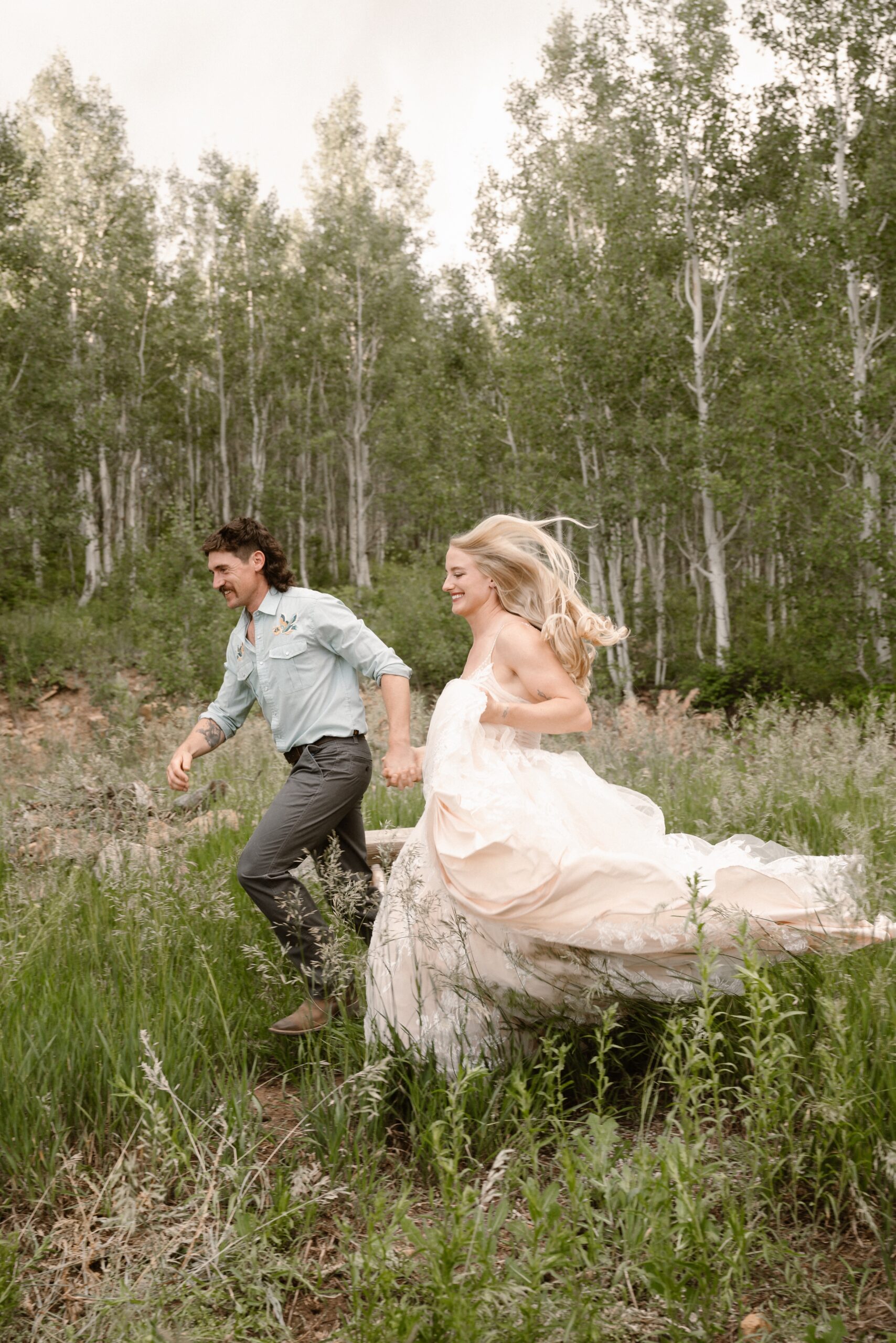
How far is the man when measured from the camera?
3.61 meters

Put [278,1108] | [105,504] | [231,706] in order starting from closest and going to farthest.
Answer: [278,1108]
[231,706]
[105,504]

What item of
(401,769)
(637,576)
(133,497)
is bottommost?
(401,769)

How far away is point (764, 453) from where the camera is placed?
58.1 feet

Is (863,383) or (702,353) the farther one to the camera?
(702,353)

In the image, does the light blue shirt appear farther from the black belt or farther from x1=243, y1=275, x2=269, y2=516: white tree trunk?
x1=243, y1=275, x2=269, y2=516: white tree trunk

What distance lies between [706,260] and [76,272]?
55.5 ft

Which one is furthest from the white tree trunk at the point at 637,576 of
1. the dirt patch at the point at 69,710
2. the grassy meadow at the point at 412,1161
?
the grassy meadow at the point at 412,1161

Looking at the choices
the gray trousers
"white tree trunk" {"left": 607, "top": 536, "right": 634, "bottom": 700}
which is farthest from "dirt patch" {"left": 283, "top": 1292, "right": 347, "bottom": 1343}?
"white tree trunk" {"left": 607, "top": 536, "right": 634, "bottom": 700}

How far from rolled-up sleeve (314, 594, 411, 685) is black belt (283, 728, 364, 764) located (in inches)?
10.1

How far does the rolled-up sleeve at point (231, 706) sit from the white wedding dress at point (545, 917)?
4.39 ft

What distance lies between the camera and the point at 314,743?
393 cm

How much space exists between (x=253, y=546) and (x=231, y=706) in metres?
0.74

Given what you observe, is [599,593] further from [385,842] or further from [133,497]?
[133,497]

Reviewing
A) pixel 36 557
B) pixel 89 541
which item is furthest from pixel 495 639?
pixel 89 541
